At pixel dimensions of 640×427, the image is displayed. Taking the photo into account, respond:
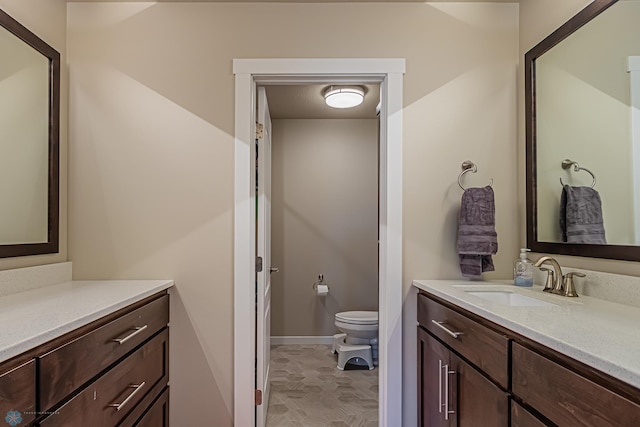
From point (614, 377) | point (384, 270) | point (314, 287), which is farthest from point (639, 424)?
point (314, 287)

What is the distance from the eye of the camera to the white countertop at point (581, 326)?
2.50ft

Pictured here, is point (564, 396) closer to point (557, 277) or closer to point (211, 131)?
point (557, 277)

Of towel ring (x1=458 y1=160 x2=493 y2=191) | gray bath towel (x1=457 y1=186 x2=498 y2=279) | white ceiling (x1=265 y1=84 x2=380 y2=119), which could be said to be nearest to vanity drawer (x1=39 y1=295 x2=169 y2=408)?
gray bath towel (x1=457 y1=186 x2=498 y2=279)

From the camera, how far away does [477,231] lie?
1803 mm

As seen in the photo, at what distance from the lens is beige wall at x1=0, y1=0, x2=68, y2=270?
160 centimetres

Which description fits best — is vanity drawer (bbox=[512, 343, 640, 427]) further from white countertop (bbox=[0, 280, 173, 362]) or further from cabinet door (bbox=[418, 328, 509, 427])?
white countertop (bbox=[0, 280, 173, 362])

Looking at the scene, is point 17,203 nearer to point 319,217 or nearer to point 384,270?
point 384,270

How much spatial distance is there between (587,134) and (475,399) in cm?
115

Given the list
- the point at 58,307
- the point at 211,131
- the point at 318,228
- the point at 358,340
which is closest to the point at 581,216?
the point at 211,131

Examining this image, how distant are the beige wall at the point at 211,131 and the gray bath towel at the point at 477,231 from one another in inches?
4.4

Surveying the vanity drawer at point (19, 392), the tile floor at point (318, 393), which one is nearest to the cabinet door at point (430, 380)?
the tile floor at point (318, 393)

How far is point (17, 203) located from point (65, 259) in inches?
16.0

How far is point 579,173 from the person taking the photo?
5.08 feet

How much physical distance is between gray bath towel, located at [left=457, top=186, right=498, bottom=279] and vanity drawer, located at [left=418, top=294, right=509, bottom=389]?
315mm
